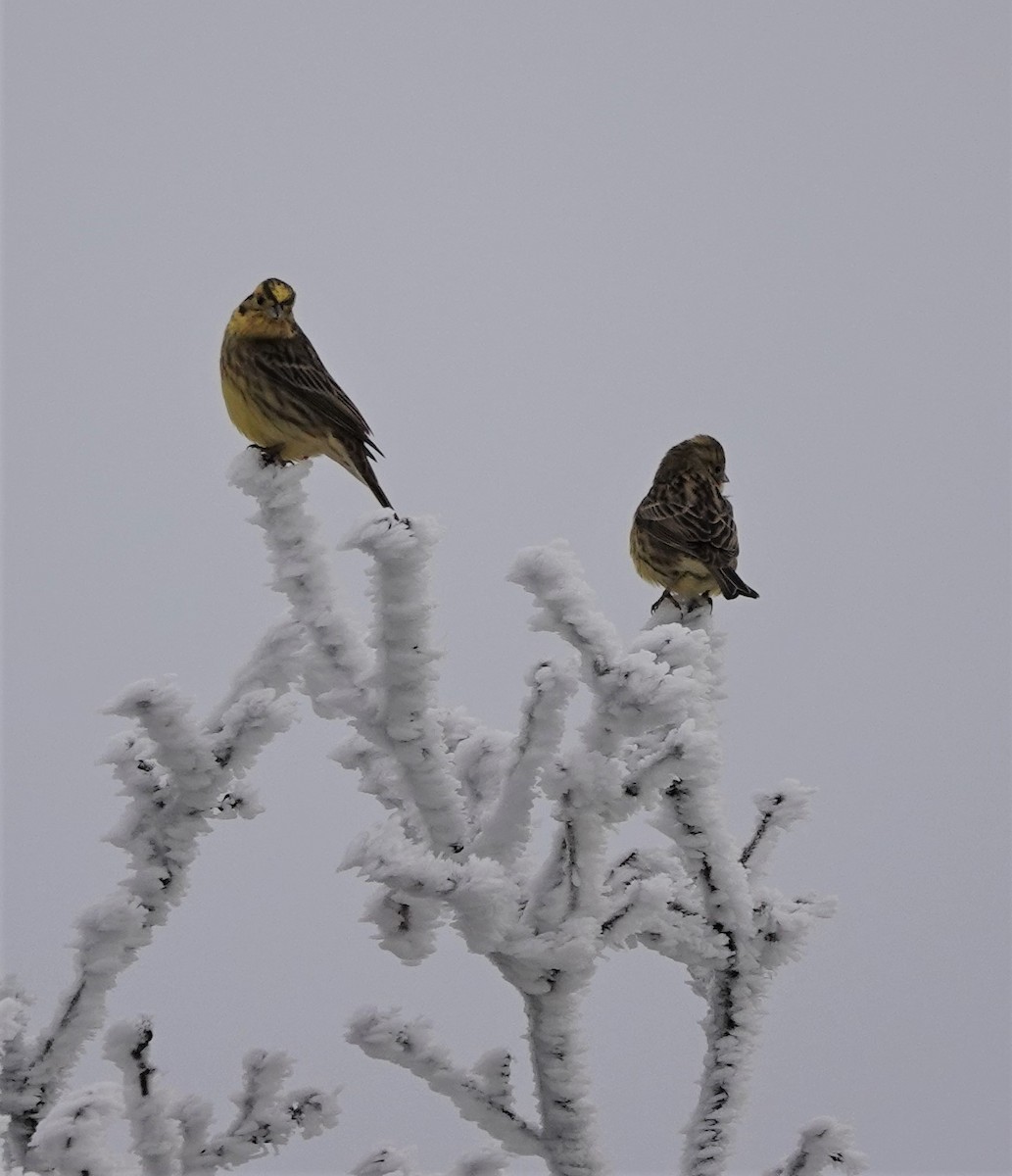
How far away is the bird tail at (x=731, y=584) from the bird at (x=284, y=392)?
5.87ft

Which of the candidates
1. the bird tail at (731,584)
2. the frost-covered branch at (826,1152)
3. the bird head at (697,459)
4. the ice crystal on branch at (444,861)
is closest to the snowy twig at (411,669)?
the ice crystal on branch at (444,861)

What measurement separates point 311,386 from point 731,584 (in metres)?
2.33

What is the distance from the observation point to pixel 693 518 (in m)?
6.82

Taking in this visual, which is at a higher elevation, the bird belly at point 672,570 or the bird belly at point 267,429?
the bird belly at point 672,570

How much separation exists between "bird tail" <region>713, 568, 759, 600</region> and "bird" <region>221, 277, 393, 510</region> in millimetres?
1791

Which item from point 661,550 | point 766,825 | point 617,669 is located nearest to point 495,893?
point 617,669

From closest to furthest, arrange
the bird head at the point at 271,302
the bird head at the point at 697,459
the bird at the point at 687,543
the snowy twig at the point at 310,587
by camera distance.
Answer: the snowy twig at the point at 310,587 → the bird head at the point at 271,302 → the bird at the point at 687,543 → the bird head at the point at 697,459

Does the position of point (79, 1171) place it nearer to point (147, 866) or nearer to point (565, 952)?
point (147, 866)

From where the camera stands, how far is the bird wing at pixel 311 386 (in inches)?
213

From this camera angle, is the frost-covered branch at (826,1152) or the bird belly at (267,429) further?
the bird belly at (267,429)

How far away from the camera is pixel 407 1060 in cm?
356

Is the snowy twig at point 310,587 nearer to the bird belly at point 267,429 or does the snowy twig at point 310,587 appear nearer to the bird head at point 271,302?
the bird belly at point 267,429

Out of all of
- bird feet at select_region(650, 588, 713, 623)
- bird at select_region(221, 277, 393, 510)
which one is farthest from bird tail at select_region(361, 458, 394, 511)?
bird feet at select_region(650, 588, 713, 623)

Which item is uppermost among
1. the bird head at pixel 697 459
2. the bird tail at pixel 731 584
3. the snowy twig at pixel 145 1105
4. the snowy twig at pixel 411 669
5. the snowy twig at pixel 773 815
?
the bird head at pixel 697 459
